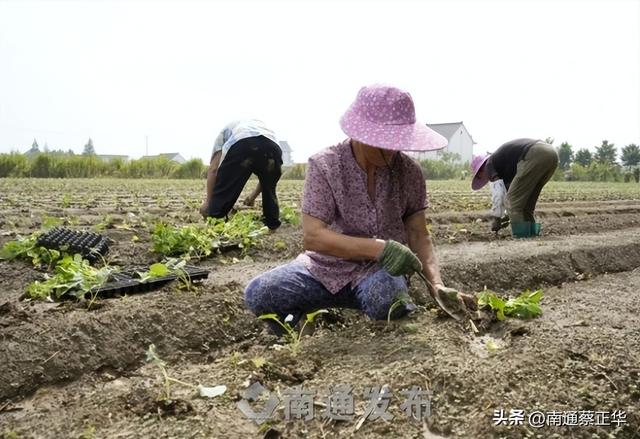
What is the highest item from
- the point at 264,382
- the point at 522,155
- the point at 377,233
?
the point at 522,155

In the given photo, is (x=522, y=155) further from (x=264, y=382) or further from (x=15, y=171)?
(x=15, y=171)

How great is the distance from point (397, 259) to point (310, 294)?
0.53 meters

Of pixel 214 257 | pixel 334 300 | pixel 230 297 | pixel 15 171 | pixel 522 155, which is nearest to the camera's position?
pixel 334 300

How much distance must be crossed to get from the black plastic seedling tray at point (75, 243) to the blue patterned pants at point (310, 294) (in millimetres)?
1704

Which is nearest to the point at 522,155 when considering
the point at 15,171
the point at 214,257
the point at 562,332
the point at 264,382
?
the point at 214,257

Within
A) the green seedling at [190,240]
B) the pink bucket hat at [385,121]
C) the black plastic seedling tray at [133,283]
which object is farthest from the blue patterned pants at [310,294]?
the green seedling at [190,240]

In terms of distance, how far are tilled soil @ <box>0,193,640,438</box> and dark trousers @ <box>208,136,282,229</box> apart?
154cm

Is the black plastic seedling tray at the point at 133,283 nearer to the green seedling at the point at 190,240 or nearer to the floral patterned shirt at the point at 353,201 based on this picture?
the green seedling at the point at 190,240

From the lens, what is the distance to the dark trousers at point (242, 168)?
5.04m

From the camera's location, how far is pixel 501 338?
2.43 metres

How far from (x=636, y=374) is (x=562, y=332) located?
1.15 ft

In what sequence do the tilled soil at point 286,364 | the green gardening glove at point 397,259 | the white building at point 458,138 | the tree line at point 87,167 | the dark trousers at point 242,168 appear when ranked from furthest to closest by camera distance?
the white building at point 458,138
the tree line at point 87,167
the dark trousers at point 242,168
the green gardening glove at point 397,259
the tilled soil at point 286,364

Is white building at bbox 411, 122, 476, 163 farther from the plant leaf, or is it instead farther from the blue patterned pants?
the plant leaf

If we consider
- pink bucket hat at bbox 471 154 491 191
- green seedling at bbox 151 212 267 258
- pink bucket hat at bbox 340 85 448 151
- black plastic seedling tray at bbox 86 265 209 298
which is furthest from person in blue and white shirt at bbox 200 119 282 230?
pink bucket hat at bbox 340 85 448 151
